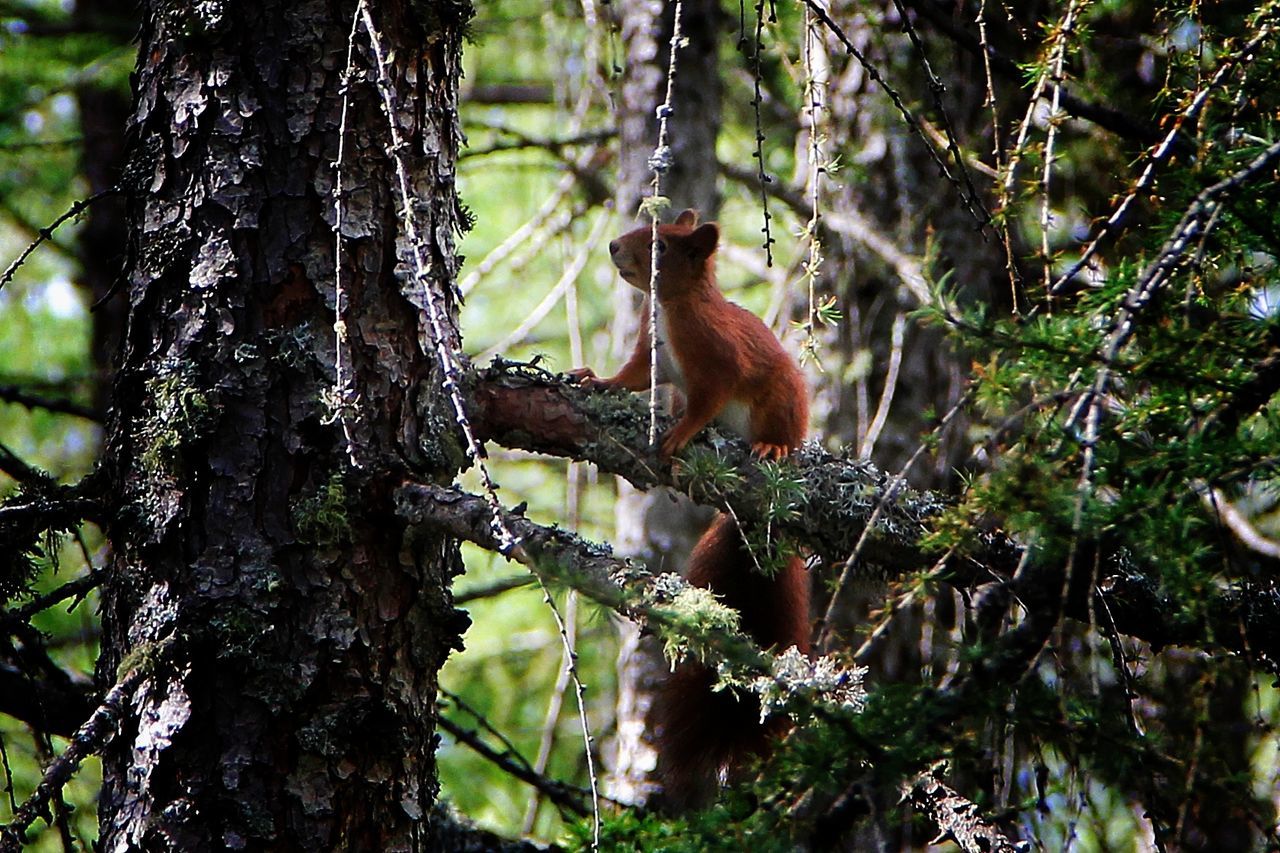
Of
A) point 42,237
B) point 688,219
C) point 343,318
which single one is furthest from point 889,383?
point 42,237

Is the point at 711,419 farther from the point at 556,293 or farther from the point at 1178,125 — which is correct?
the point at 1178,125

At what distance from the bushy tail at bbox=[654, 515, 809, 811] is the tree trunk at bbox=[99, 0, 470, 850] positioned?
23.5 inches

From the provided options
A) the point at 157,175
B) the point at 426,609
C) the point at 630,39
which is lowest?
the point at 426,609

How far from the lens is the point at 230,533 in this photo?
1.95 m

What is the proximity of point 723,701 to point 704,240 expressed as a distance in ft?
5.13

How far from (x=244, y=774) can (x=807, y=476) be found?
1.18 m

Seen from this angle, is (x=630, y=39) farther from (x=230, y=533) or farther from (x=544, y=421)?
(x=230, y=533)

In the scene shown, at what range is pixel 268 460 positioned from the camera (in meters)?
1.97

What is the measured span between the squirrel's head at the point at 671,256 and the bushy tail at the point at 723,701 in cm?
99

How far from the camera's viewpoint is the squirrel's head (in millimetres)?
3518

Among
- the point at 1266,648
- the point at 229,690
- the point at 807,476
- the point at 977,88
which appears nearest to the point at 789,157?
the point at 977,88

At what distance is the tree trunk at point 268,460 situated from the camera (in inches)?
73.8

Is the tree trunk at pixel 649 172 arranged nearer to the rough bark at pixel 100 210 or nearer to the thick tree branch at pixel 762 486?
the thick tree branch at pixel 762 486

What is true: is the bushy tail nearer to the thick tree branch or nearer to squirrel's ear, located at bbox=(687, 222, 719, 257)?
the thick tree branch
